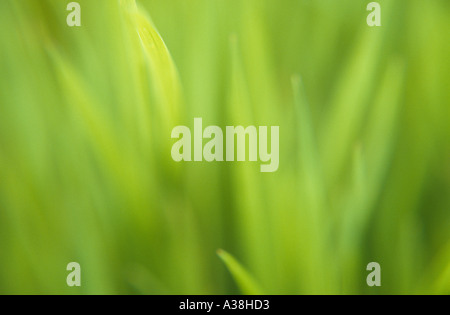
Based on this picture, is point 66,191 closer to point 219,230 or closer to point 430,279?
point 219,230

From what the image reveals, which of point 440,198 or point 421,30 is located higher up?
point 421,30

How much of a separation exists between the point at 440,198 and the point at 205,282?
0.21m

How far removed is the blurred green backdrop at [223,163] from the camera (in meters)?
0.43

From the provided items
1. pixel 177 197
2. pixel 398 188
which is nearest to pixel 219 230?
pixel 177 197

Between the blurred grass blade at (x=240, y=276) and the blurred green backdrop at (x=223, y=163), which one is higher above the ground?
the blurred green backdrop at (x=223, y=163)

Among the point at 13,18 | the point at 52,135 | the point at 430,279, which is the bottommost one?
the point at 430,279

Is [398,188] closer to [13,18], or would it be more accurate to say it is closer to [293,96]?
[293,96]

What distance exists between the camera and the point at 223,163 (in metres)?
0.44

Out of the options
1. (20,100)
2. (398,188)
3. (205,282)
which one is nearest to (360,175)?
(398,188)

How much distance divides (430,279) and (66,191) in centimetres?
31

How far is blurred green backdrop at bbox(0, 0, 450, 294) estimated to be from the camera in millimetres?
428

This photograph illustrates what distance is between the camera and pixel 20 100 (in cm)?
46

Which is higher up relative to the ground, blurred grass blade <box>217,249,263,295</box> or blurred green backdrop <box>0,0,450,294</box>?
blurred green backdrop <box>0,0,450,294</box>

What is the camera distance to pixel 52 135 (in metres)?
0.45
